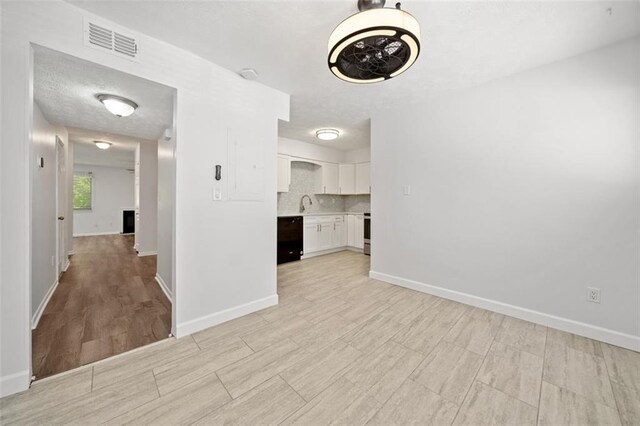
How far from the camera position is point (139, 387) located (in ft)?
4.88

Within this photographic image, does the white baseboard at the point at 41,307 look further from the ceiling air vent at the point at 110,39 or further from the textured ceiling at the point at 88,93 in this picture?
the ceiling air vent at the point at 110,39

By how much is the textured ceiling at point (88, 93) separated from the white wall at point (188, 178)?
0.15 meters

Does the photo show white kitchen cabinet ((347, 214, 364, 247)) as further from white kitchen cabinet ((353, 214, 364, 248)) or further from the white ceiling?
the white ceiling

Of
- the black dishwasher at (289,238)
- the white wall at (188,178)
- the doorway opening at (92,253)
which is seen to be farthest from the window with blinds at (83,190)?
the white wall at (188,178)

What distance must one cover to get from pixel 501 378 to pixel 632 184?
1.88 metres

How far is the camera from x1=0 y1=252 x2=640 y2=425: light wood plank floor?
51.2 inches

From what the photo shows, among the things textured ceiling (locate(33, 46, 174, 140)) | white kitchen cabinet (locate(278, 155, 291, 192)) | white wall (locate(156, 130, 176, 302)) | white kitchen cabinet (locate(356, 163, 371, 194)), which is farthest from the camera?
white kitchen cabinet (locate(356, 163, 371, 194))

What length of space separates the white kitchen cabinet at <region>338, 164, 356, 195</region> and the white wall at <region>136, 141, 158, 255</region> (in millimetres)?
4209

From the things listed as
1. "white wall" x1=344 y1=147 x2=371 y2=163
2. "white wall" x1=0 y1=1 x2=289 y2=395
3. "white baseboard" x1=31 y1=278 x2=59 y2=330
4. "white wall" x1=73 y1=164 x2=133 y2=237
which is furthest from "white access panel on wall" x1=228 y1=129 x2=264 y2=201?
"white wall" x1=73 y1=164 x2=133 y2=237

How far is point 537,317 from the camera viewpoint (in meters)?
2.30

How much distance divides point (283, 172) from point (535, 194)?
152 inches

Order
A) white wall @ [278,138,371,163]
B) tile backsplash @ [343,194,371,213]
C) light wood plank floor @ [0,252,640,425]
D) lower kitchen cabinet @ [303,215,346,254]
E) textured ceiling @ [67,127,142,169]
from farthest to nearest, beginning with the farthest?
tile backsplash @ [343,194,371,213]
lower kitchen cabinet @ [303,215,346,254]
white wall @ [278,138,371,163]
textured ceiling @ [67,127,142,169]
light wood plank floor @ [0,252,640,425]

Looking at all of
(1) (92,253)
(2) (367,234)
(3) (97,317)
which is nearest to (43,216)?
(3) (97,317)

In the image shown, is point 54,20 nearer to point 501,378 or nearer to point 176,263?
point 176,263
